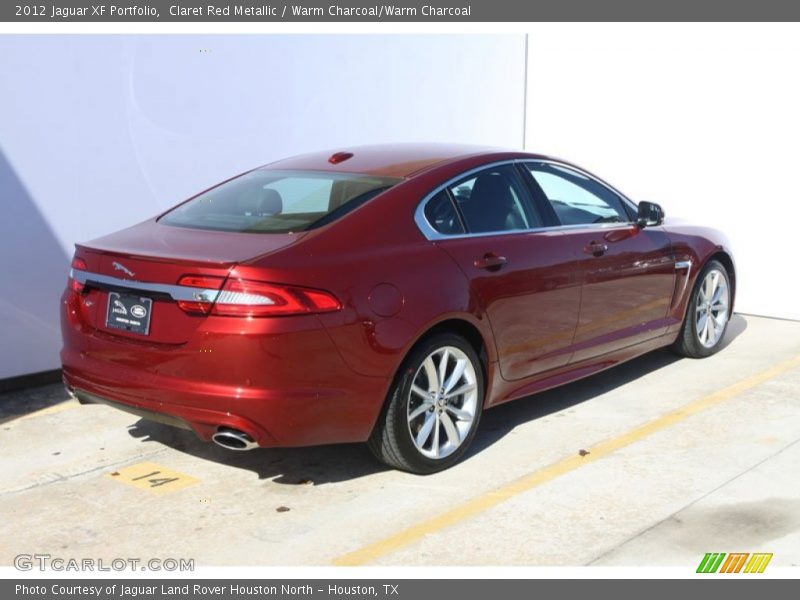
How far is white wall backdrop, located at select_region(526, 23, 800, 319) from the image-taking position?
30.0ft

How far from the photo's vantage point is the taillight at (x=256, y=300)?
4.46 metres

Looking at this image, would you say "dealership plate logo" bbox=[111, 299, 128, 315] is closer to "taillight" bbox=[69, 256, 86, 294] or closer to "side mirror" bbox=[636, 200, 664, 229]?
"taillight" bbox=[69, 256, 86, 294]

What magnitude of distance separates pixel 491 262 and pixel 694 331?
8.63ft

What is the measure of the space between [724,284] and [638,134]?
2886 mm

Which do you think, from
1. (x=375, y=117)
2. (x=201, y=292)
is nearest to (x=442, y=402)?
(x=201, y=292)

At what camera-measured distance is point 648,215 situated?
6738 mm

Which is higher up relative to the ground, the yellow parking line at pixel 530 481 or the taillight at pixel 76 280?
the taillight at pixel 76 280

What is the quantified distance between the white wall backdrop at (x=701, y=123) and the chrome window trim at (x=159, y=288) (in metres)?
6.26

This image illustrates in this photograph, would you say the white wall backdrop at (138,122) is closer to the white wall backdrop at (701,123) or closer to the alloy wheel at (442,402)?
the white wall backdrop at (701,123)

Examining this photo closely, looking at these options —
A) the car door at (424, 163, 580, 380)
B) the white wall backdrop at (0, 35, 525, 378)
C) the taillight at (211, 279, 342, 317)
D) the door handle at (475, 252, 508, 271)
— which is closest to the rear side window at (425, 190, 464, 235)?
the car door at (424, 163, 580, 380)

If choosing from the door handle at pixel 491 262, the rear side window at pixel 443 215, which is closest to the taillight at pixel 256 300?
the rear side window at pixel 443 215

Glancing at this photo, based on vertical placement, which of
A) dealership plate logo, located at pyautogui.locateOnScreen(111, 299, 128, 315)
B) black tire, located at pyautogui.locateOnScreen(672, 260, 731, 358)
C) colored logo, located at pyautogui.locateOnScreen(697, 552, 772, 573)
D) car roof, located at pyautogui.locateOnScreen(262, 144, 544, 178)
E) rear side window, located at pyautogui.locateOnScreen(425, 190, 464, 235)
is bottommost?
colored logo, located at pyautogui.locateOnScreen(697, 552, 772, 573)

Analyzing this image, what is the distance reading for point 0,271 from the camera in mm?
6684

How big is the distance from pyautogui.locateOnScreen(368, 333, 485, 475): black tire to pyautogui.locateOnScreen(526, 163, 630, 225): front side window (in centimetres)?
129
